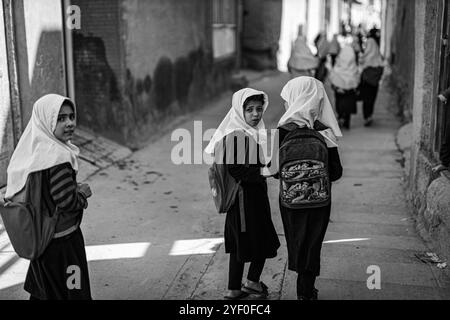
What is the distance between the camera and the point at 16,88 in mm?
6668

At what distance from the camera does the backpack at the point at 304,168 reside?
3.68 meters

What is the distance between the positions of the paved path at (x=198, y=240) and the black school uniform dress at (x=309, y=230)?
1.71ft

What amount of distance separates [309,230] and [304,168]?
41 cm

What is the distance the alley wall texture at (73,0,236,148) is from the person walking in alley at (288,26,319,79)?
2.55 m

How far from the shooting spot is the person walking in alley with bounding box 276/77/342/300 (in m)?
3.69

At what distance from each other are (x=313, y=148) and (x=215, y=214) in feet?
9.09

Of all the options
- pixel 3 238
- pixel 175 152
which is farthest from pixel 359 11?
pixel 3 238

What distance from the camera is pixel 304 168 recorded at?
3678 mm

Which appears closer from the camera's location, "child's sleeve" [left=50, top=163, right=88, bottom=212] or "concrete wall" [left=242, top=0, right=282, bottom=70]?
"child's sleeve" [left=50, top=163, right=88, bottom=212]

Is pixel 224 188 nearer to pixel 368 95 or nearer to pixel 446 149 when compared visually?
pixel 446 149

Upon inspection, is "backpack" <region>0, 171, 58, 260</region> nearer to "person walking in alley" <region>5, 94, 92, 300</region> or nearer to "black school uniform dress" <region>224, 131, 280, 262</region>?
"person walking in alley" <region>5, 94, 92, 300</region>

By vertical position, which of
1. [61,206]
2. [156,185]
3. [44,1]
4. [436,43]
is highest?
[44,1]

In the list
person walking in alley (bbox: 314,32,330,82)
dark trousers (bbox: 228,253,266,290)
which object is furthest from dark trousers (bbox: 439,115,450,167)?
person walking in alley (bbox: 314,32,330,82)
